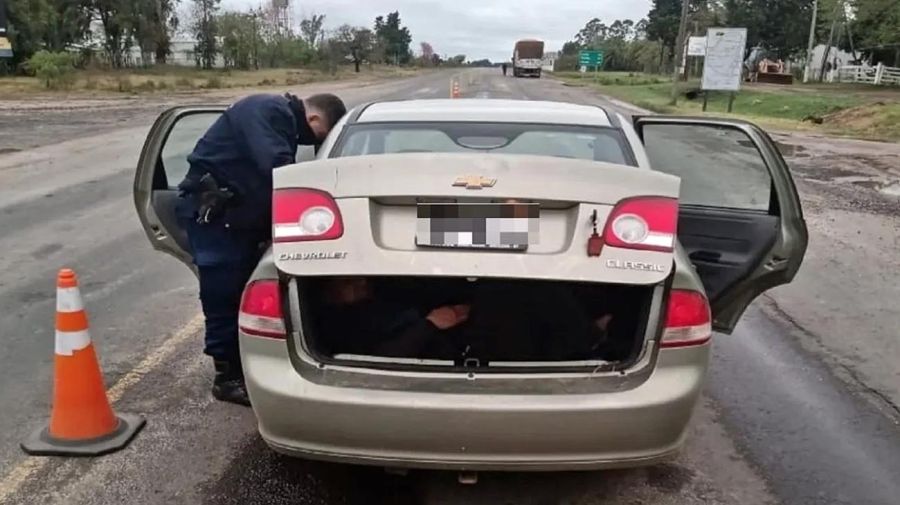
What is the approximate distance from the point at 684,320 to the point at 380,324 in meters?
1.11

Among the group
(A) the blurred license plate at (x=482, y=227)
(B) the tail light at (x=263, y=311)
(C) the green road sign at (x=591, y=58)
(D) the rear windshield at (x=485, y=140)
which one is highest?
(D) the rear windshield at (x=485, y=140)

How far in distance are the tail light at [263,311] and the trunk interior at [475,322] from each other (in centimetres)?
14

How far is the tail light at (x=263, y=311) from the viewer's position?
10.0 ft

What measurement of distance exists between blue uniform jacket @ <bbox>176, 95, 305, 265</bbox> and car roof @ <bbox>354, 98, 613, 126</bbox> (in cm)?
47

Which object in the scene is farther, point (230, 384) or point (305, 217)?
point (230, 384)

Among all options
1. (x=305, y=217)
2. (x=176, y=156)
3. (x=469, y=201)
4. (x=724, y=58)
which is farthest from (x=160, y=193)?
(x=724, y=58)

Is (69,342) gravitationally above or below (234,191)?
below

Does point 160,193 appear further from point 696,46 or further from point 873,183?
point 696,46

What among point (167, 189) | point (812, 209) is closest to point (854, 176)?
point (812, 209)

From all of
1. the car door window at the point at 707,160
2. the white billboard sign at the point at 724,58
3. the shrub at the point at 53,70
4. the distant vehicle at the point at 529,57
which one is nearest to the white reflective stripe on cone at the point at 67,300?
the car door window at the point at 707,160

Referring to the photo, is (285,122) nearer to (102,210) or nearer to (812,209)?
(102,210)

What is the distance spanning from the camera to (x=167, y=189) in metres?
4.94

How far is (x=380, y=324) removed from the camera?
3.29 meters

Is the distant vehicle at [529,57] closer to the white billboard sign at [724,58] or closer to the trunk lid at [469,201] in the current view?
the white billboard sign at [724,58]
